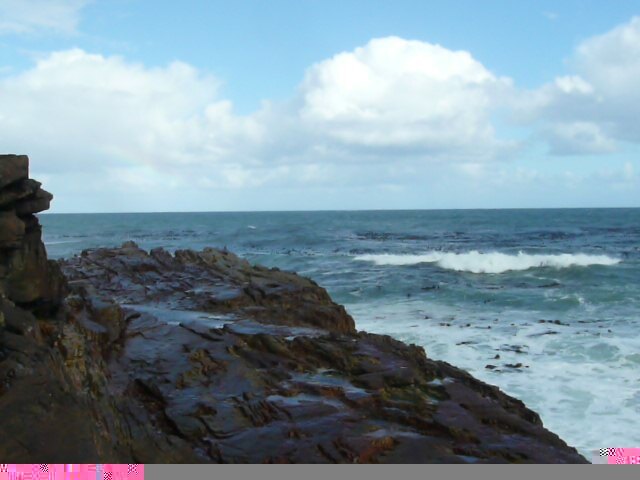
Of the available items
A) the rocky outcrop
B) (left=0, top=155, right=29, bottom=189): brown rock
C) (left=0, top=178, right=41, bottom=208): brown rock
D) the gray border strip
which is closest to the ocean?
the gray border strip

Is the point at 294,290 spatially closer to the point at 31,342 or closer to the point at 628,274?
the point at 31,342

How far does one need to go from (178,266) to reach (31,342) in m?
10.9

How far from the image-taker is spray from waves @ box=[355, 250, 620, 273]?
34500 mm

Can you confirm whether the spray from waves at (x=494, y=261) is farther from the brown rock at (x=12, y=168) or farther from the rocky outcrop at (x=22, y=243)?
the brown rock at (x=12, y=168)

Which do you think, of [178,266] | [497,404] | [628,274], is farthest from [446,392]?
[628,274]

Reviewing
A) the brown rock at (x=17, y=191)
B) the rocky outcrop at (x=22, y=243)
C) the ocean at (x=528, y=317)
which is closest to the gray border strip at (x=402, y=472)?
the rocky outcrop at (x=22, y=243)

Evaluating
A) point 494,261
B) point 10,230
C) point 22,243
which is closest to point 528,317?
point 22,243

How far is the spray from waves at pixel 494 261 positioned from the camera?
3450 cm

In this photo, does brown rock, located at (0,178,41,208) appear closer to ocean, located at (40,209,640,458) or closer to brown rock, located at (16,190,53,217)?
brown rock, located at (16,190,53,217)

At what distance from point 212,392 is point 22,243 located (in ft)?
8.85

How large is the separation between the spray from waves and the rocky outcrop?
2978 centimetres

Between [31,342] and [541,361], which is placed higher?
[31,342]

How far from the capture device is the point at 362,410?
21.6ft

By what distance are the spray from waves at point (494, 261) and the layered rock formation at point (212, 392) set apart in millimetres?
26751
